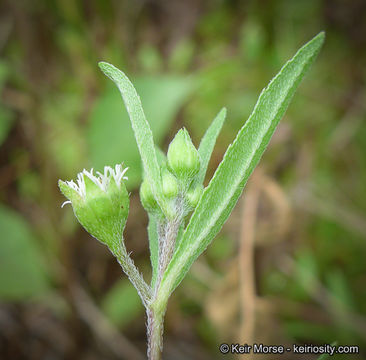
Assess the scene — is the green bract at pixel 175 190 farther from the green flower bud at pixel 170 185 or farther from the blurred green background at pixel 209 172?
the blurred green background at pixel 209 172

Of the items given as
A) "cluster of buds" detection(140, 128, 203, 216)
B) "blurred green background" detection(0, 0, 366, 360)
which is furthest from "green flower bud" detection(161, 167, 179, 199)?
"blurred green background" detection(0, 0, 366, 360)

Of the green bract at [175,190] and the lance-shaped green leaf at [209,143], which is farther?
the lance-shaped green leaf at [209,143]

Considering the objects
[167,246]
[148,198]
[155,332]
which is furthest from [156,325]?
[148,198]

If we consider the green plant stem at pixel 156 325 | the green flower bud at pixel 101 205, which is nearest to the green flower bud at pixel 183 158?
the green flower bud at pixel 101 205

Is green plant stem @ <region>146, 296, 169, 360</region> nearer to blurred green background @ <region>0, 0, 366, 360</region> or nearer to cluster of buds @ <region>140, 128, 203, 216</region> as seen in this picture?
cluster of buds @ <region>140, 128, 203, 216</region>

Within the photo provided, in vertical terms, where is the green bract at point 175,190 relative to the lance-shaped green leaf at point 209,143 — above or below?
below

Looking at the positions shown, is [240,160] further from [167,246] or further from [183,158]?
[167,246]

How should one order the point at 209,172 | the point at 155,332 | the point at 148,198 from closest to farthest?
the point at 155,332
the point at 148,198
the point at 209,172
